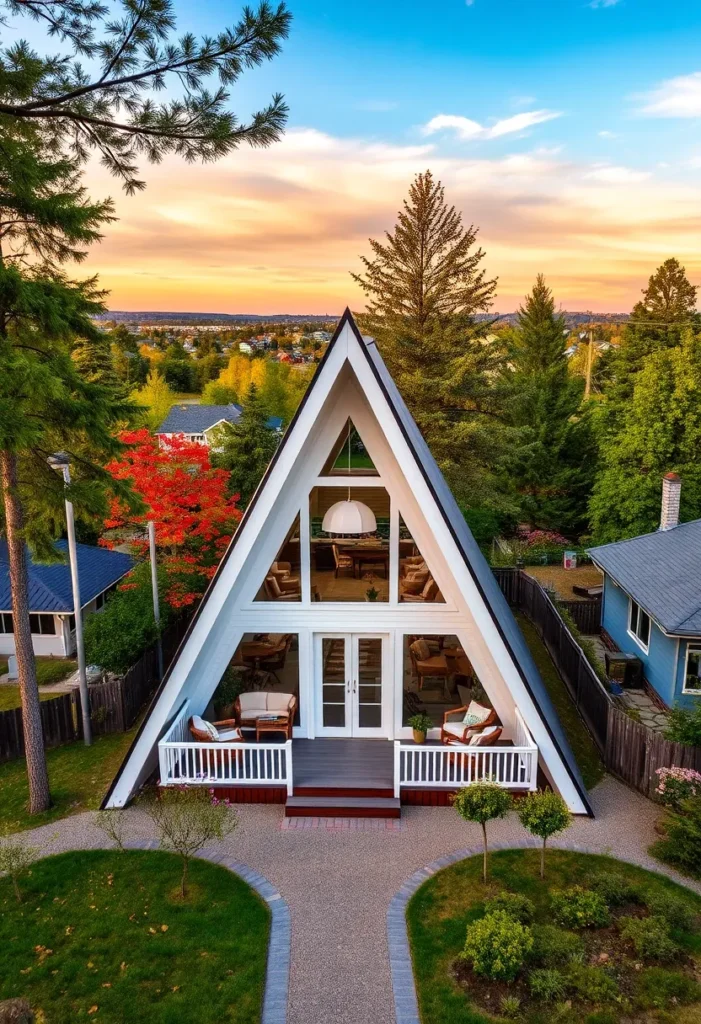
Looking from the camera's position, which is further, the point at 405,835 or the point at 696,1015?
the point at 405,835

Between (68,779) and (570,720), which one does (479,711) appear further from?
(68,779)

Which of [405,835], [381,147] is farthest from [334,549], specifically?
[381,147]

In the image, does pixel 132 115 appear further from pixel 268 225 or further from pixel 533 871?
pixel 268 225

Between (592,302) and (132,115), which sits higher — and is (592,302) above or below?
above

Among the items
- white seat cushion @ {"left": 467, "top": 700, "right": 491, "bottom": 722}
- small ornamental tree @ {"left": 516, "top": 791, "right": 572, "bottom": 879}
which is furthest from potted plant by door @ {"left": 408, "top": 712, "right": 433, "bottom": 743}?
small ornamental tree @ {"left": 516, "top": 791, "right": 572, "bottom": 879}

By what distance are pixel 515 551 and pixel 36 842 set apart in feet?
76.9

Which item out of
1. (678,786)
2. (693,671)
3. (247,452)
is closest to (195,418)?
(247,452)

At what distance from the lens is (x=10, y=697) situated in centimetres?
1588

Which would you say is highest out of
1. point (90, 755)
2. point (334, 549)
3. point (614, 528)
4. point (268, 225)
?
point (268, 225)

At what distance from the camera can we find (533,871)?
866 centimetres

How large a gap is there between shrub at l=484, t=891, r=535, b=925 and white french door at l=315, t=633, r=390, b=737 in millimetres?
4087

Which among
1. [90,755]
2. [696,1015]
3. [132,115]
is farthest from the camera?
[90,755]

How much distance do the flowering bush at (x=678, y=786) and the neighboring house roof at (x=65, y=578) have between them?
14.7m

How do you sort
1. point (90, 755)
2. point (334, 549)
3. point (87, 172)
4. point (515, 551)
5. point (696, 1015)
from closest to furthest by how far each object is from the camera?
point (696, 1015) → point (87, 172) → point (334, 549) → point (90, 755) → point (515, 551)
